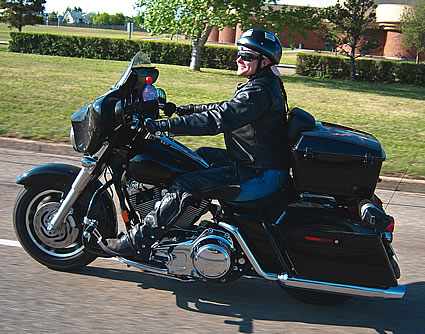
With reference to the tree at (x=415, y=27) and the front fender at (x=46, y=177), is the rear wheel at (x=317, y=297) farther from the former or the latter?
the tree at (x=415, y=27)

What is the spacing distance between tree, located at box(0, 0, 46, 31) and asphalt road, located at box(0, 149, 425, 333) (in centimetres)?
4589

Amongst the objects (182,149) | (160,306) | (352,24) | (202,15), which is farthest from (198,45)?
(160,306)

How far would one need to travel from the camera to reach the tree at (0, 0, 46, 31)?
4641 cm

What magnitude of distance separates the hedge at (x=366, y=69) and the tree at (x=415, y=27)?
5.28m

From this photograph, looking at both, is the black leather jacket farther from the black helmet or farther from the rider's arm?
the black helmet

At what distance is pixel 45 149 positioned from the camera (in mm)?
8312

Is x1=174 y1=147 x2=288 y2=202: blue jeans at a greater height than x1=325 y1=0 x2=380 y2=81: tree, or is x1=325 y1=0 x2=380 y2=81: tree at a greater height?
x1=325 y1=0 x2=380 y2=81: tree

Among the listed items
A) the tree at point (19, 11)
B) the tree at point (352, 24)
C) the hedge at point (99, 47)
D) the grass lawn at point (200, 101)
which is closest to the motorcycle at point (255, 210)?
the grass lawn at point (200, 101)

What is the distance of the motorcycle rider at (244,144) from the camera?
143 inches

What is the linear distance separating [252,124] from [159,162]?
27.0 inches

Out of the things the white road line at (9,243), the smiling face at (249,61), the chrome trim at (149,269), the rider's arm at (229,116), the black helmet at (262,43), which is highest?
the black helmet at (262,43)

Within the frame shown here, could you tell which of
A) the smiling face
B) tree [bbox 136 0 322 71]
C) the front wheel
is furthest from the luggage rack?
tree [bbox 136 0 322 71]

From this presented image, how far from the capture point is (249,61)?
3.71 meters

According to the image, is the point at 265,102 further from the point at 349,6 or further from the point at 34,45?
the point at 34,45
